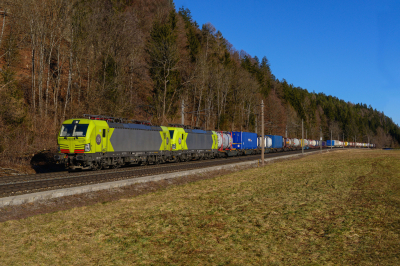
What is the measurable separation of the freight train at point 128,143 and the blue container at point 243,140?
2.80 ft

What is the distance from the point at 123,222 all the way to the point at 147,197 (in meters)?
4.23

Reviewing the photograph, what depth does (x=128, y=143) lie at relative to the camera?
24.8 metres

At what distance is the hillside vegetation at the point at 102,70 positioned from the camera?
85.9 ft

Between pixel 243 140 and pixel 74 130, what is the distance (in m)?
30.6

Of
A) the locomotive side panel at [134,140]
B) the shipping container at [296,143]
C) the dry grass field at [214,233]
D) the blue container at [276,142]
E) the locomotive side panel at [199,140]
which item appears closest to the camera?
the dry grass field at [214,233]

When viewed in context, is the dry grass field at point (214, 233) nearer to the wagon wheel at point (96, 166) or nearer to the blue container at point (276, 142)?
the wagon wheel at point (96, 166)

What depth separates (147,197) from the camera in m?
12.8

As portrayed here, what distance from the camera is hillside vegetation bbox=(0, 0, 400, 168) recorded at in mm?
26188

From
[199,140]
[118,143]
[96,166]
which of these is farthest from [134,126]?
[199,140]

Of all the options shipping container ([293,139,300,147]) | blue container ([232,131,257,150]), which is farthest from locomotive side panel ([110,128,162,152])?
shipping container ([293,139,300,147])

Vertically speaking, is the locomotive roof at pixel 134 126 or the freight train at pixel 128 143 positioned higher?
the locomotive roof at pixel 134 126

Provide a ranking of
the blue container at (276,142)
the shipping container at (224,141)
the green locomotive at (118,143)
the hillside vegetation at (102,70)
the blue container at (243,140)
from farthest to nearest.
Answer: the blue container at (276,142), the blue container at (243,140), the shipping container at (224,141), the hillside vegetation at (102,70), the green locomotive at (118,143)

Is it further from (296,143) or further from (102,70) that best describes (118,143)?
(296,143)

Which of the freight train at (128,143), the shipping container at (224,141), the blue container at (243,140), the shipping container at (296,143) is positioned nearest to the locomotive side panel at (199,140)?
the freight train at (128,143)
